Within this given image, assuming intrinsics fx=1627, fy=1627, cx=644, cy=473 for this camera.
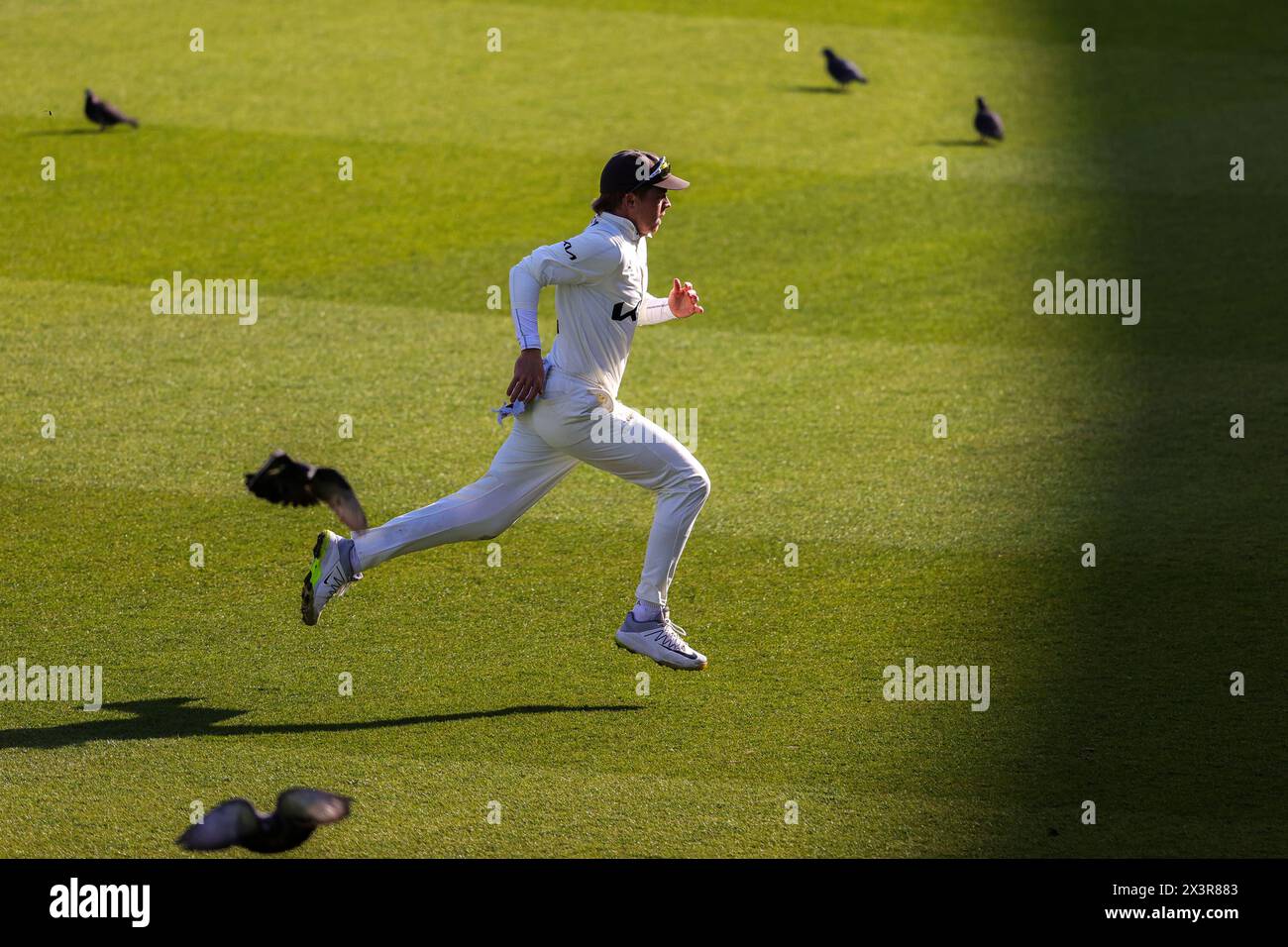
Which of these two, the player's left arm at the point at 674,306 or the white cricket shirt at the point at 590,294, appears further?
the player's left arm at the point at 674,306

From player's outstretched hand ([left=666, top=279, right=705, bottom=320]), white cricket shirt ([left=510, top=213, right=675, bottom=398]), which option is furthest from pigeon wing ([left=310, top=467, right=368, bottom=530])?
player's outstretched hand ([left=666, top=279, right=705, bottom=320])

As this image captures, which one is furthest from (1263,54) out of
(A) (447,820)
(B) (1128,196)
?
(A) (447,820)

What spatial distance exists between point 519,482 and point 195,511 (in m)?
2.61

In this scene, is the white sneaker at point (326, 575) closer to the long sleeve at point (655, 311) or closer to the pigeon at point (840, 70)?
the long sleeve at point (655, 311)

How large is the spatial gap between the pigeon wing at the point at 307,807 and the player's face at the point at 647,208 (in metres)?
3.02

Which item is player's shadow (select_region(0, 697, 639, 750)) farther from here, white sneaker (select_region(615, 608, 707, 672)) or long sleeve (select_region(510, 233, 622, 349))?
long sleeve (select_region(510, 233, 622, 349))

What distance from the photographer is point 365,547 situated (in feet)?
24.0

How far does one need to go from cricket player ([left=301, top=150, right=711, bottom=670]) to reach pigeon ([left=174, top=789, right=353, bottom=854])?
199cm

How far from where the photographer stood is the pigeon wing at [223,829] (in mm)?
5285

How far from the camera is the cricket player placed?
23.5 ft

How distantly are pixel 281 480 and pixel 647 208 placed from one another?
201 cm

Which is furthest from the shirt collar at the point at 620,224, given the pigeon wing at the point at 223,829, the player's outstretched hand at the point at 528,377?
the pigeon wing at the point at 223,829

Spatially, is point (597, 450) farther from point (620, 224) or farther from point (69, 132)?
point (69, 132)

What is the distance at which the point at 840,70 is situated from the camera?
59.8 ft
